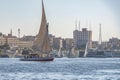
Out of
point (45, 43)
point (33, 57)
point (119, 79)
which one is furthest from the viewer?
point (33, 57)

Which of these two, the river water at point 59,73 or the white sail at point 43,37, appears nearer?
the river water at point 59,73

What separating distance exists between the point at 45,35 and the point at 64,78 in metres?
87.8

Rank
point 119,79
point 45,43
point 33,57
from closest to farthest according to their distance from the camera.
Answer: point 119,79, point 45,43, point 33,57

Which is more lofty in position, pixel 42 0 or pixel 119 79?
pixel 42 0

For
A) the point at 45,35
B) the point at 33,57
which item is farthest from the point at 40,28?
the point at 33,57

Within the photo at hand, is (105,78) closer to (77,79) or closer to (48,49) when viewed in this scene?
(77,79)

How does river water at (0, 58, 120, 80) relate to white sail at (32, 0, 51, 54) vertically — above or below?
below

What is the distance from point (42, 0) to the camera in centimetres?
17100

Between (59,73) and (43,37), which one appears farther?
(43,37)

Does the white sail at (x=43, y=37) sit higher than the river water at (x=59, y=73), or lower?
higher

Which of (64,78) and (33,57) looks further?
(33,57)

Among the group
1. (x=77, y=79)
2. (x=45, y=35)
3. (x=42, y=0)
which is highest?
(x=42, y=0)

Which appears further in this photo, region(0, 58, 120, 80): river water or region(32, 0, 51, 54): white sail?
region(32, 0, 51, 54): white sail

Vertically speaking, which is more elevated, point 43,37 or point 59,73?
point 43,37
